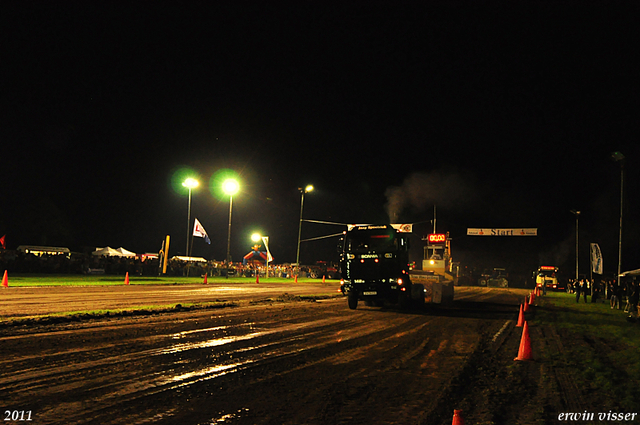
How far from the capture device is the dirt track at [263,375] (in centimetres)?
559

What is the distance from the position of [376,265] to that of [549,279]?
48763 mm

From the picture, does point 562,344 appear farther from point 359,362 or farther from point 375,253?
point 375,253

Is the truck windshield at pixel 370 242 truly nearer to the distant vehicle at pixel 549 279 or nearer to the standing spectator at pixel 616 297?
the standing spectator at pixel 616 297

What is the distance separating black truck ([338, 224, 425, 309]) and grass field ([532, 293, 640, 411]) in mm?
5072

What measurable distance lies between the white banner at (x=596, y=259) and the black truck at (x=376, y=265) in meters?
12.9

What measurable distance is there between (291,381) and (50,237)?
82.8 m

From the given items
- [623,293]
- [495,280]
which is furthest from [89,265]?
[495,280]

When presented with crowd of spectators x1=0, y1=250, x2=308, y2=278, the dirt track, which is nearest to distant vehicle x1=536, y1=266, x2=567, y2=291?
crowd of spectators x1=0, y1=250, x2=308, y2=278

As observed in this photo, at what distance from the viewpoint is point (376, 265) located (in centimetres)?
1931

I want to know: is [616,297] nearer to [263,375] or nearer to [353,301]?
[353,301]

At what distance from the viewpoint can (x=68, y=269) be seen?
39000 mm

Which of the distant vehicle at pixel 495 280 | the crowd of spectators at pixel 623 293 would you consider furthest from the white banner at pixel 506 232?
the crowd of spectators at pixel 623 293

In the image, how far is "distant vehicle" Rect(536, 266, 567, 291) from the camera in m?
57.6

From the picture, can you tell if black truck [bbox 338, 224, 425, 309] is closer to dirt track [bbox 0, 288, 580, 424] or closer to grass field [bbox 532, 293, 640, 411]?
grass field [bbox 532, 293, 640, 411]
